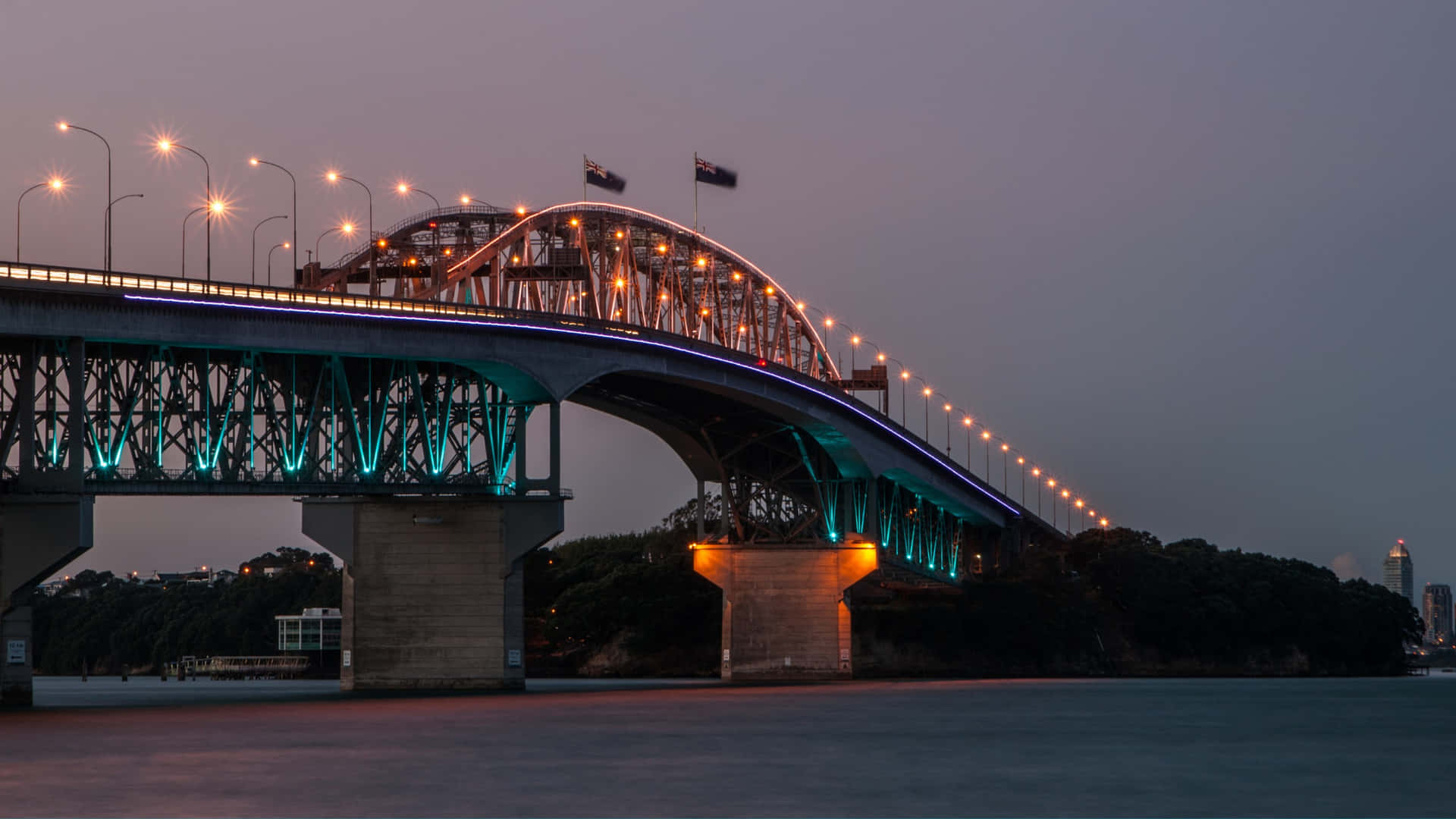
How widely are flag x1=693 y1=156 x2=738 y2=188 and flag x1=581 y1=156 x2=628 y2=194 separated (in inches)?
183

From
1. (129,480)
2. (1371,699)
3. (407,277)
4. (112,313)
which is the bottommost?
(1371,699)

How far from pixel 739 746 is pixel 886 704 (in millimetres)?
30593

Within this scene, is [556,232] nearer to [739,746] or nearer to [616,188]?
[616,188]

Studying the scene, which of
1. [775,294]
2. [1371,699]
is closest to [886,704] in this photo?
[1371,699]

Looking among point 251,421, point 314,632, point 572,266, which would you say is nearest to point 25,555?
point 251,421

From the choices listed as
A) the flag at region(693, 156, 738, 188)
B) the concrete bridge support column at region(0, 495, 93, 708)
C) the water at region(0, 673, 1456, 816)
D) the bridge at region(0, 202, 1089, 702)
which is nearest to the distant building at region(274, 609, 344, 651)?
the bridge at region(0, 202, 1089, 702)

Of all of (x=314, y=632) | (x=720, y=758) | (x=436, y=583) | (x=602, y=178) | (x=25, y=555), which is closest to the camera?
(x=720, y=758)

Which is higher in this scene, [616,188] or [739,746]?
[616,188]

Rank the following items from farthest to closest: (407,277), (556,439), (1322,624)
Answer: (1322,624) < (407,277) < (556,439)

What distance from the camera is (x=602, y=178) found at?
369 ft

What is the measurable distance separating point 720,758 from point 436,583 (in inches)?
1771

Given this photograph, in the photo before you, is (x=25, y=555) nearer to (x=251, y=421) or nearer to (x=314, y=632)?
(x=251, y=421)

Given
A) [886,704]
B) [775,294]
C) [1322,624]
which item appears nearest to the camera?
[886,704]

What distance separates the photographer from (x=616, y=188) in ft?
373
